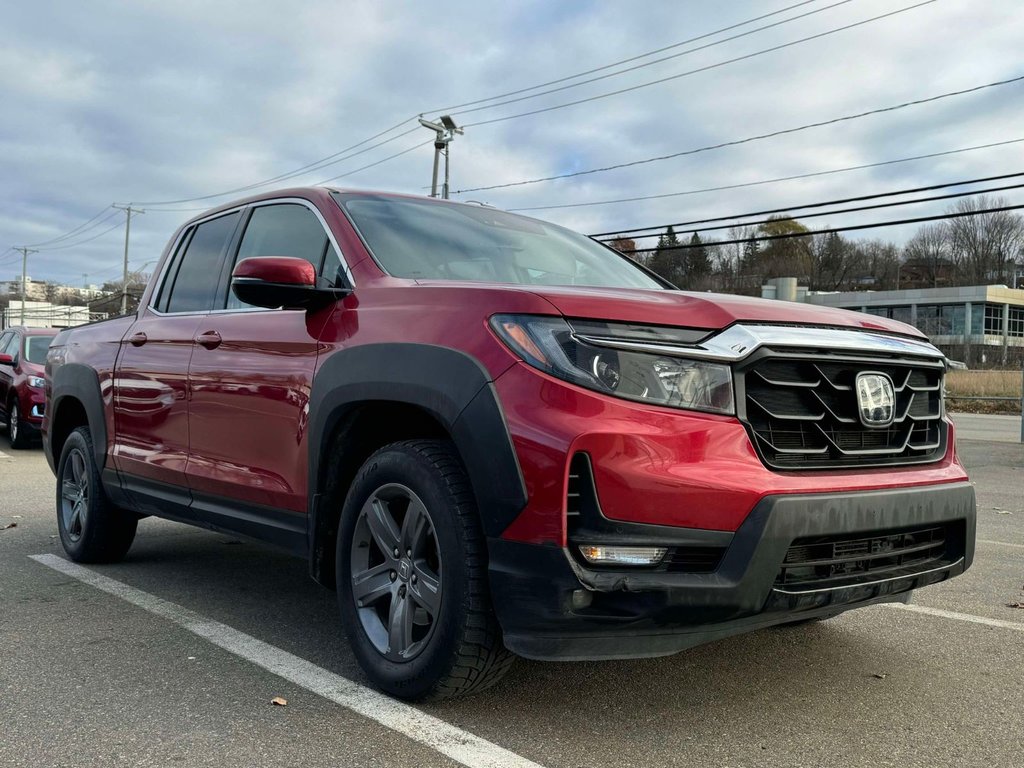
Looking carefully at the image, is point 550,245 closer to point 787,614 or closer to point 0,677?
point 787,614

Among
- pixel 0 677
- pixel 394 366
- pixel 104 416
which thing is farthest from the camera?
pixel 104 416

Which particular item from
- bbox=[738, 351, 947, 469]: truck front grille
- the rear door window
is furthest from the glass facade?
bbox=[738, 351, 947, 469]: truck front grille

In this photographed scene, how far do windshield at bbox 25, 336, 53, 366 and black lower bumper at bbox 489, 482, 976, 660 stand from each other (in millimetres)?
11839

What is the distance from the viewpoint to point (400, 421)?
10.7ft

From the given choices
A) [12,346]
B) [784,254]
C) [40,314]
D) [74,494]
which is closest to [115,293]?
[40,314]

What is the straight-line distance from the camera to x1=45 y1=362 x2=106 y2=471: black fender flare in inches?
198

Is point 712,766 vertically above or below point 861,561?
below

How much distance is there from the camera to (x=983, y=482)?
34.8 feet

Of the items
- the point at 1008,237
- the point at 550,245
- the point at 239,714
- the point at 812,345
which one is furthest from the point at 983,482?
the point at 1008,237

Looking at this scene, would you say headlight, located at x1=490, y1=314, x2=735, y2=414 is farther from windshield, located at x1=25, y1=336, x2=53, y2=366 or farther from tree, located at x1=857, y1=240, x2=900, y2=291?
tree, located at x1=857, y1=240, x2=900, y2=291

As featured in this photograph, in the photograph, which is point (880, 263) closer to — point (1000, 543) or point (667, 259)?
point (667, 259)

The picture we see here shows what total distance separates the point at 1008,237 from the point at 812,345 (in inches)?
3048

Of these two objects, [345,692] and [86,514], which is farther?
[86,514]

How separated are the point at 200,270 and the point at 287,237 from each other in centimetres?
85
